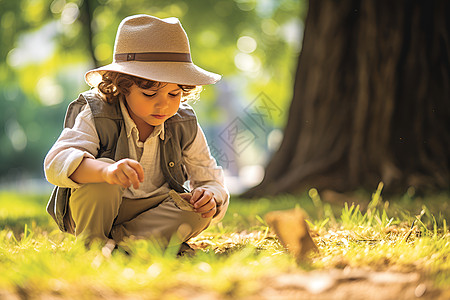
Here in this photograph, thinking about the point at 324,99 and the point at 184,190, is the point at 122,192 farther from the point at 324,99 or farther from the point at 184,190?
the point at 324,99

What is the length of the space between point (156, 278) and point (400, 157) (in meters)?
3.40

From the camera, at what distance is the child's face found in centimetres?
227

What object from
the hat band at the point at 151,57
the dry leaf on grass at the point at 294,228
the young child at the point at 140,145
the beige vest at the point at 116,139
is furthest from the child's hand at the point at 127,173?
the hat band at the point at 151,57

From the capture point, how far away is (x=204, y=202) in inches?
91.4

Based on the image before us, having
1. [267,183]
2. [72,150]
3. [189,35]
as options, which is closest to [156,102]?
[72,150]

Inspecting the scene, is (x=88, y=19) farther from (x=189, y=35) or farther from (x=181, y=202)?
(x=181, y=202)

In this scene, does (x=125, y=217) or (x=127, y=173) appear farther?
(x=125, y=217)

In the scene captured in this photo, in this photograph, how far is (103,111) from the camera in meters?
2.33

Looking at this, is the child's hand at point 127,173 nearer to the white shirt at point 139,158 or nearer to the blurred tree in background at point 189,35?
Result: the white shirt at point 139,158

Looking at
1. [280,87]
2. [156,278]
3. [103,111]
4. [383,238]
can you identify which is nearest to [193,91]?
[103,111]

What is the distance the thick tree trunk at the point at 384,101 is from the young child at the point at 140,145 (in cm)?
227

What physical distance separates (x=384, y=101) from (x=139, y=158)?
8.98ft

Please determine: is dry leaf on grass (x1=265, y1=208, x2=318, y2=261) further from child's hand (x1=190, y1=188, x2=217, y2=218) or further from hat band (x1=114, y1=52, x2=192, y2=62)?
hat band (x1=114, y1=52, x2=192, y2=62)

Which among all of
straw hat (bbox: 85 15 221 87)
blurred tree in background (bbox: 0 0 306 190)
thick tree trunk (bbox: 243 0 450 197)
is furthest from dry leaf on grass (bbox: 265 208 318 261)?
blurred tree in background (bbox: 0 0 306 190)
